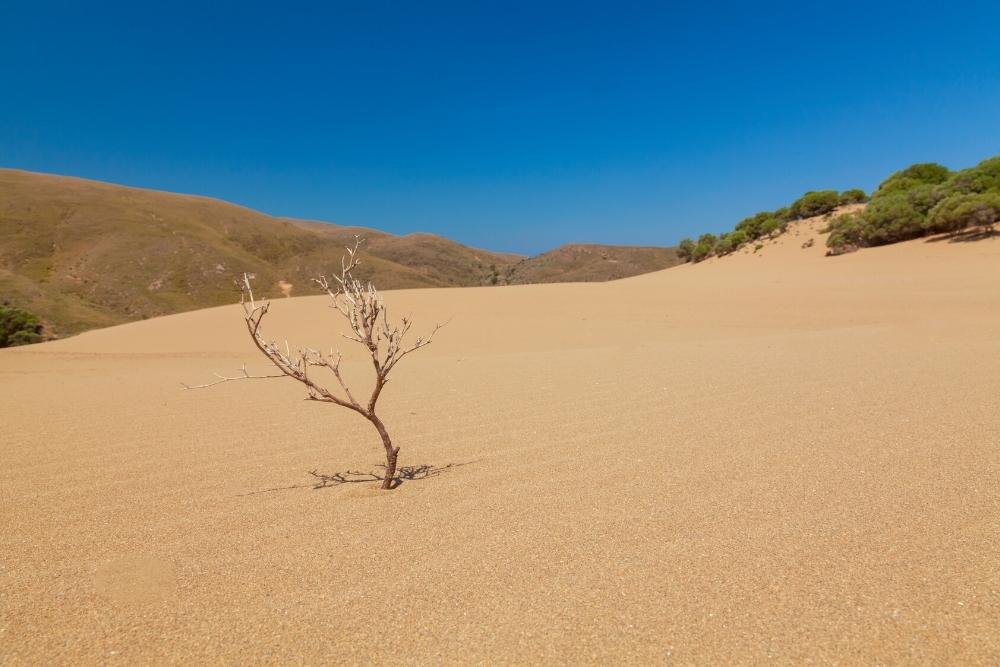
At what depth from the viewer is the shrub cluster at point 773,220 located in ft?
94.8

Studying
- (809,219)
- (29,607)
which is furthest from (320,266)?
(29,607)

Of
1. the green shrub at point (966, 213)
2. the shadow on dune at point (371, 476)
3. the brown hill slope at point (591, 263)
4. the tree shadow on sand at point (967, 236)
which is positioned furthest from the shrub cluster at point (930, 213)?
the brown hill slope at point (591, 263)

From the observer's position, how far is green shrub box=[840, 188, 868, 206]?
2888 cm

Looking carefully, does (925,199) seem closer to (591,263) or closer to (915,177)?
(915,177)

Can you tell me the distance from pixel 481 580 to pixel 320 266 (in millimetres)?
68253

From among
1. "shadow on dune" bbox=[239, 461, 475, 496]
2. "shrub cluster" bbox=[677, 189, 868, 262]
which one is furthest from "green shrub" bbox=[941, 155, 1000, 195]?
"shadow on dune" bbox=[239, 461, 475, 496]

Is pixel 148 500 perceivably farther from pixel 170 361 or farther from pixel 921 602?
pixel 170 361

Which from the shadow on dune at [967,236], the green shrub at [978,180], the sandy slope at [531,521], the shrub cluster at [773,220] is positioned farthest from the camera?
the shrub cluster at [773,220]

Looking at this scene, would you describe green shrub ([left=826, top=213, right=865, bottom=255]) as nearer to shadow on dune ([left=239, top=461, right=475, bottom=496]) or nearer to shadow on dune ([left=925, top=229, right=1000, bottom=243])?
shadow on dune ([left=925, top=229, right=1000, bottom=243])

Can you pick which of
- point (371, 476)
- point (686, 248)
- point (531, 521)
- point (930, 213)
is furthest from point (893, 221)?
point (371, 476)

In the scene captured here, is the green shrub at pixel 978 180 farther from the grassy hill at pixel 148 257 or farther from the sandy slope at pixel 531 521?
the grassy hill at pixel 148 257

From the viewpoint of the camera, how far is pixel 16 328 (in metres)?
20.9

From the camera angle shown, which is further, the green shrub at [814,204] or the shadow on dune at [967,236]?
the green shrub at [814,204]

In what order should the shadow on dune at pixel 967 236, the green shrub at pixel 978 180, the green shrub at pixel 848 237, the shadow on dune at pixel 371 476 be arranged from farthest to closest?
the green shrub at pixel 848 237, the green shrub at pixel 978 180, the shadow on dune at pixel 967 236, the shadow on dune at pixel 371 476
